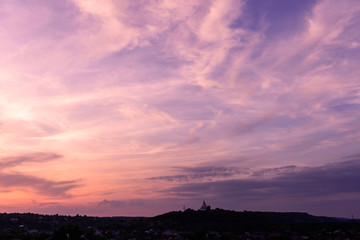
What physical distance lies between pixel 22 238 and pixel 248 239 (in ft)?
243

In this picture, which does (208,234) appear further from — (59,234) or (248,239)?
(59,234)

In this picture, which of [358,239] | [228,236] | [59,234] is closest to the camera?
[59,234]

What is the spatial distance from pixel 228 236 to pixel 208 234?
11063 mm

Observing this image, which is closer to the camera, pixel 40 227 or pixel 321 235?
pixel 321 235

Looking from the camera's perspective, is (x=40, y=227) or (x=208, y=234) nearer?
(x=208, y=234)

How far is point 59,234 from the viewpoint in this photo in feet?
304

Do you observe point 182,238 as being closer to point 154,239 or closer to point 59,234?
point 154,239

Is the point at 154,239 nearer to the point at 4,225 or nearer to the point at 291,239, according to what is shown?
the point at 291,239

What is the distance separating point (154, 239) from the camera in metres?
141

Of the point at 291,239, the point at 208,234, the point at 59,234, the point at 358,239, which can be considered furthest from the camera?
the point at 208,234

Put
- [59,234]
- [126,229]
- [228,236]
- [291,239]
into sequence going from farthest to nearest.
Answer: [126,229], [228,236], [291,239], [59,234]

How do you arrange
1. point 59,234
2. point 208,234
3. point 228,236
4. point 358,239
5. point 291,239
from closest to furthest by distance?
1. point 59,234
2. point 358,239
3. point 291,239
4. point 228,236
5. point 208,234

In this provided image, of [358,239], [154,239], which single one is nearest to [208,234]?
[154,239]

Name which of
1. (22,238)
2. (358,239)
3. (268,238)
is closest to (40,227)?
(22,238)
